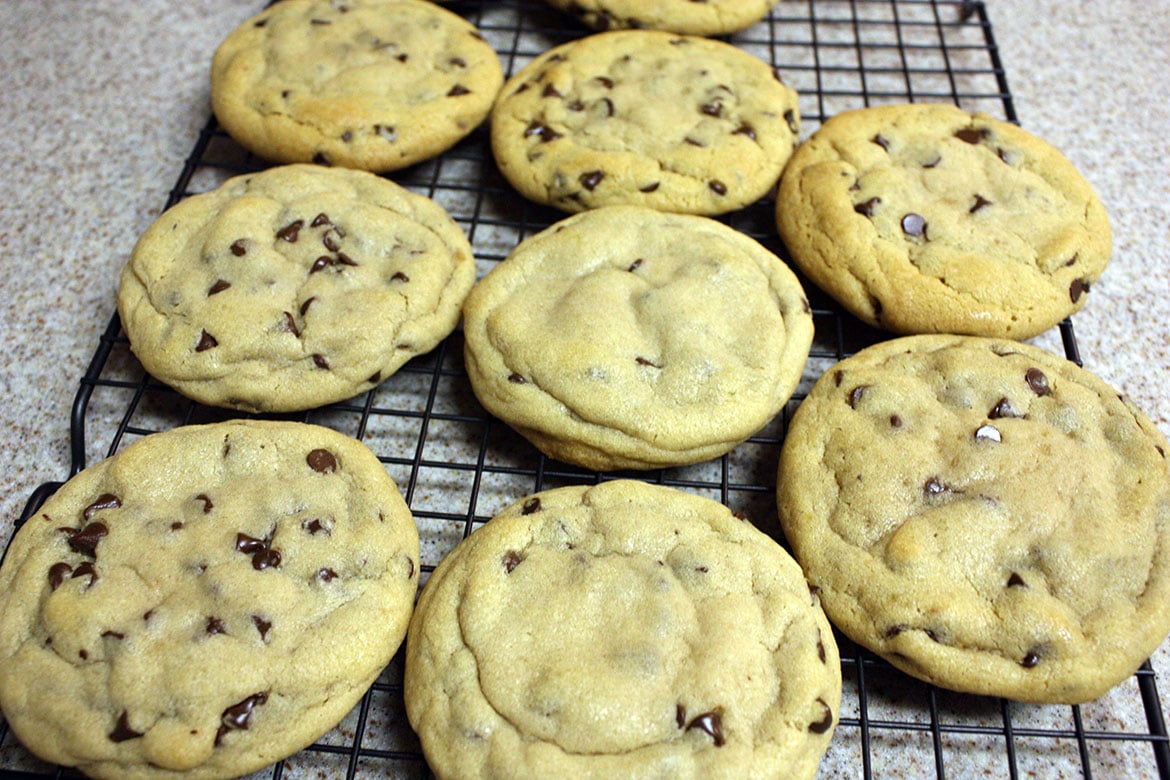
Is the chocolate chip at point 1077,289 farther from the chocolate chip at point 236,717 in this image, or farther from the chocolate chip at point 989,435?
the chocolate chip at point 236,717

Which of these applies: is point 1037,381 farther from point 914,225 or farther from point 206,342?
point 206,342

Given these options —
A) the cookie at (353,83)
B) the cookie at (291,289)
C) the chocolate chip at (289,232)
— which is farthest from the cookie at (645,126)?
the chocolate chip at (289,232)

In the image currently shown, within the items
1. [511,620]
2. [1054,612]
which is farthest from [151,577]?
[1054,612]

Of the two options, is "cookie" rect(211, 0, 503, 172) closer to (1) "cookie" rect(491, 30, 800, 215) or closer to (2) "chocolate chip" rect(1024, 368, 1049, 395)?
(1) "cookie" rect(491, 30, 800, 215)

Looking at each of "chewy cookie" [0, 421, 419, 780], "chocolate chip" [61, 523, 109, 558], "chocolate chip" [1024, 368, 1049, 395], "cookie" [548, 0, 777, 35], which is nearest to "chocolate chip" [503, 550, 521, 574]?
"chewy cookie" [0, 421, 419, 780]

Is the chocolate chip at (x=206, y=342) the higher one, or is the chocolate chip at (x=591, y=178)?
the chocolate chip at (x=591, y=178)

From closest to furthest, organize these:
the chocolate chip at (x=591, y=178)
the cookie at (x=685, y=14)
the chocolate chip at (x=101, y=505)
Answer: the chocolate chip at (x=101, y=505) → the chocolate chip at (x=591, y=178) → the cookie at (x=685, y=14)

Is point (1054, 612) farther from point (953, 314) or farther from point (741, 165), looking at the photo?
point (741, 165)


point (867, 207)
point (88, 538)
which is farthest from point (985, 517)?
point (88, 538)

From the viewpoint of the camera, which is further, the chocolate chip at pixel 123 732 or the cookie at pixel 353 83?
the cookie at pixel 353 83
